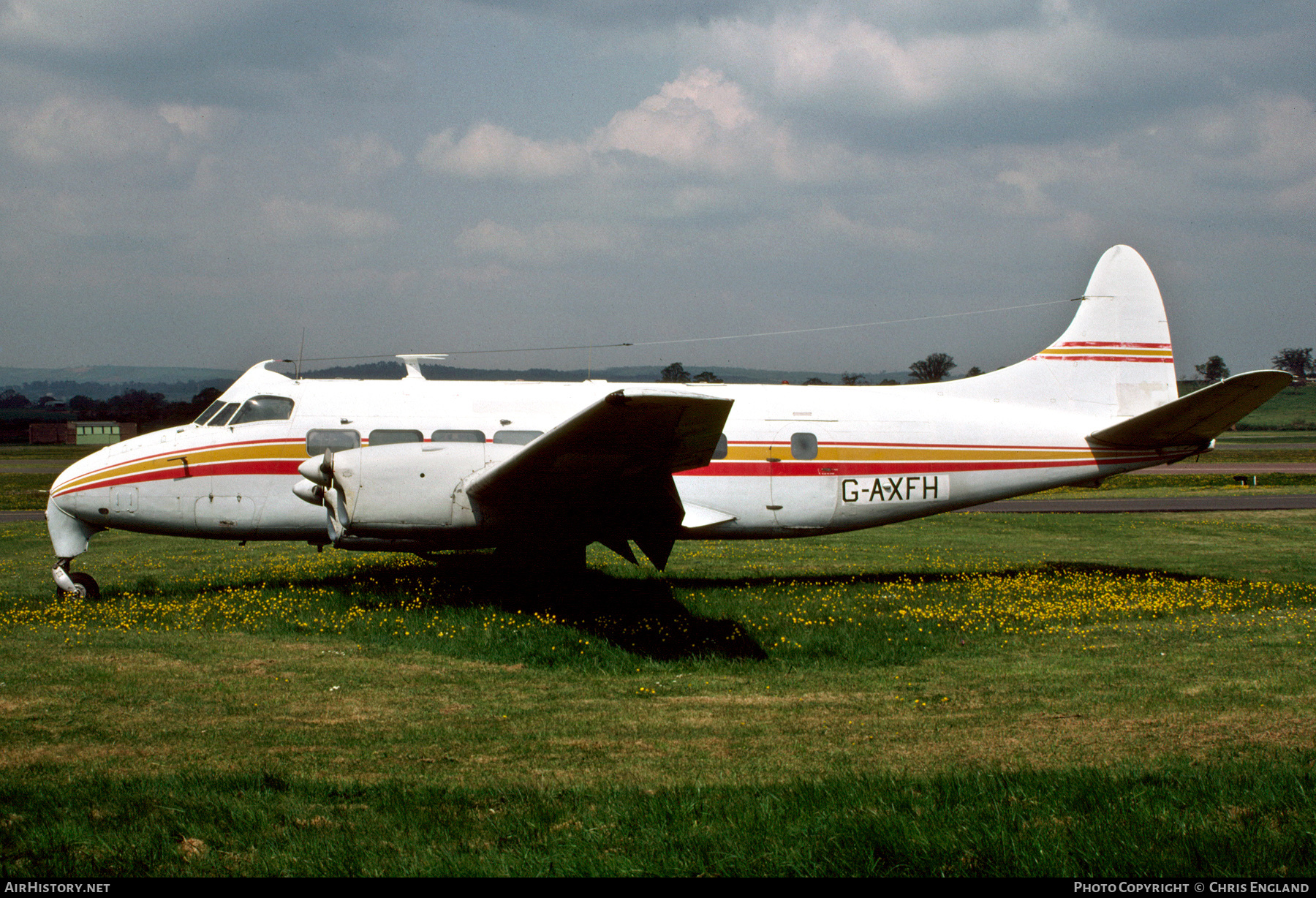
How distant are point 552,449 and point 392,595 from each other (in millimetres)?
4033

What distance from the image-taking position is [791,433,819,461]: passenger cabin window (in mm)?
12469

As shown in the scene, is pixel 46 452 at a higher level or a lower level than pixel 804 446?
higher

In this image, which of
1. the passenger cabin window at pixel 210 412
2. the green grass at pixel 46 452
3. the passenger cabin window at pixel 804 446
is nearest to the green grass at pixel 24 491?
the green grass at pixel 46 452

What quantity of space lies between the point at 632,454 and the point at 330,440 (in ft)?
15.6

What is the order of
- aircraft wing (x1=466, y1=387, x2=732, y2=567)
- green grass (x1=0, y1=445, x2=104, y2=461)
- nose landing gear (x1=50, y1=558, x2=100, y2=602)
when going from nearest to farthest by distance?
aircraft wing (x1=466, y1=387, x2=732, y2=567)
nose landing gear (x1=50, y1=558, x2=100, y2=602)
green grass (x1=0, y1=445, x2=104, y2=461)

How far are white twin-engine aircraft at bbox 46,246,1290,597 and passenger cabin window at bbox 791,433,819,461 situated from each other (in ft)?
0.07

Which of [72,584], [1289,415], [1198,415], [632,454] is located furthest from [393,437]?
[1289,415]

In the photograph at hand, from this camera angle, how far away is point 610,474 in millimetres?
9453

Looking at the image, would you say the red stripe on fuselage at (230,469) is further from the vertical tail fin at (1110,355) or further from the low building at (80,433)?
the low building at (80,433)

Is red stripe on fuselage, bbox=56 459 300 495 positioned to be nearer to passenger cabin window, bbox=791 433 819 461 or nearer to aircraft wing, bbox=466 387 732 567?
aircraft wing, bbox=466 387 732 567

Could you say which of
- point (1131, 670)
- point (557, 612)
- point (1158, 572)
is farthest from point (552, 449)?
point (1158, 572)

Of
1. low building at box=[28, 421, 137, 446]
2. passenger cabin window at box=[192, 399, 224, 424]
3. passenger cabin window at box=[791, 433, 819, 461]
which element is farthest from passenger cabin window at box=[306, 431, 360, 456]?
low building at box=[28, 421, 137, 446]

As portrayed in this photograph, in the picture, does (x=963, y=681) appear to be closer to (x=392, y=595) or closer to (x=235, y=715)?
(x=235, y=715)

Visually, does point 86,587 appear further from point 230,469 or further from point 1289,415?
point 1289,415
